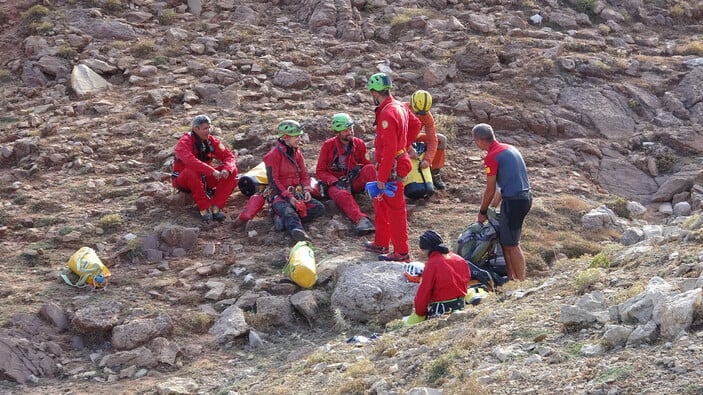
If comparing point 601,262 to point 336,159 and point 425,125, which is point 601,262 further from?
point 336,159

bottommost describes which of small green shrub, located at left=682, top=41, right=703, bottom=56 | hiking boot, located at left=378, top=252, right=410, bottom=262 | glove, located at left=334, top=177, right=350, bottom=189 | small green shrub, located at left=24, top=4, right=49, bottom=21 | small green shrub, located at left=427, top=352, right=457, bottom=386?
hiking boot, located at left=378, top=252, right=410, bottom=262

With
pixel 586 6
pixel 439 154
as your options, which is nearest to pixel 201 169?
pixel 439 154

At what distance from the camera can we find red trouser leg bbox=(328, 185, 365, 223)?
1070cm

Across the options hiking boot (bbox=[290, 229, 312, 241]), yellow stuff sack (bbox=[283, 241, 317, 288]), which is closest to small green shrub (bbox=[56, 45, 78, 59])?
hiking boot (bbox=[290, 229, 312, 241])

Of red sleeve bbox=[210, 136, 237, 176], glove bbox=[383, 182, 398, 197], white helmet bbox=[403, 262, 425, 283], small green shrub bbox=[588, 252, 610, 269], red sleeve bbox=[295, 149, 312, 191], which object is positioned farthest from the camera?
red sleeve bbox=[210, 136, 237, 176]

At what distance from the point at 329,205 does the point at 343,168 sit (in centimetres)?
50

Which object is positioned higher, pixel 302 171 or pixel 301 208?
pixel 302 171

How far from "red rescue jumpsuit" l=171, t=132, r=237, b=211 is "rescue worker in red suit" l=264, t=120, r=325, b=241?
0.59 meters

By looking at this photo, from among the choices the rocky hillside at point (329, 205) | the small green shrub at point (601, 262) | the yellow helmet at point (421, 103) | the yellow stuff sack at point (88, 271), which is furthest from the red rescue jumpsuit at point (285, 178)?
the small green shrub at point (601, 262)

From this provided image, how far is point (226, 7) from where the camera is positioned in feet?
53.9

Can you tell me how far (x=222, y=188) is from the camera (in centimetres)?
1070

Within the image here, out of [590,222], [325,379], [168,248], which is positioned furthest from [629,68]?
[325,379]

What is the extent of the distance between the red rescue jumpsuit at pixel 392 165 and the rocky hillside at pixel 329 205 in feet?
1.44

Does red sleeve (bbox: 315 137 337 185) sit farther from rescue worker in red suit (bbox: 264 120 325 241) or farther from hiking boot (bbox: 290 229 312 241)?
hiking boot (bbox: 290 229 312 241)
